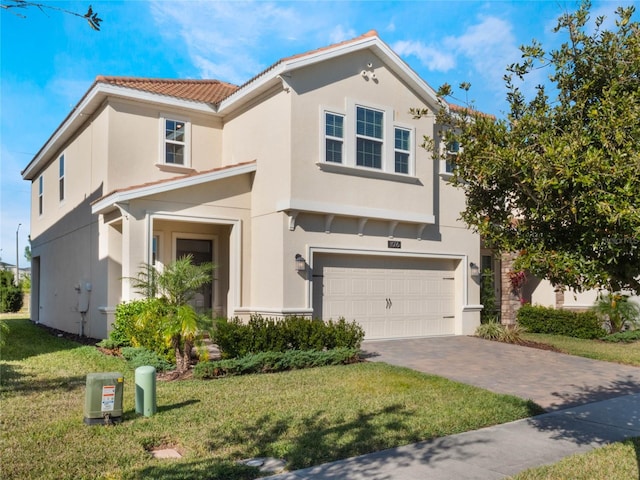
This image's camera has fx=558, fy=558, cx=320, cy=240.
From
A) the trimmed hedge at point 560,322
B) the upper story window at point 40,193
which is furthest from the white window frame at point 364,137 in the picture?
the upper story window at point 40,193

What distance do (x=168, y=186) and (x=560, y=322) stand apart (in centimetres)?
1286

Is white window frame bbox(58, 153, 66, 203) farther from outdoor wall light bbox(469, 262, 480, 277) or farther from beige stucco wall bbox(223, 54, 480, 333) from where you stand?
outdoor wall light bbox(469, 262, 480, 277)

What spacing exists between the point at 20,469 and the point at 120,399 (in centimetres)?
165

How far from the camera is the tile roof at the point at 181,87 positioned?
14731 mm

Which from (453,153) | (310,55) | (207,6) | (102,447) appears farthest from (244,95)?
(102,447)

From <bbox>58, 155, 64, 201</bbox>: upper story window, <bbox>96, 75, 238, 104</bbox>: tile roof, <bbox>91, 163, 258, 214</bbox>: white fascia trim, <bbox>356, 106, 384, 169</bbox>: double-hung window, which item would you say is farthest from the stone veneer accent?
<bbox>58, 155, 64, 201</bbox>: upper story window

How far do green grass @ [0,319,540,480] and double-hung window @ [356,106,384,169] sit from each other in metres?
6.05

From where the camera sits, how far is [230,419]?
23.8 feet

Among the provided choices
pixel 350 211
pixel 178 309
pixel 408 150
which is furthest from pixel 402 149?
pixel 178 309

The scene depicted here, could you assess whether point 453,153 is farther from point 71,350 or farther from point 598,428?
point 71,350

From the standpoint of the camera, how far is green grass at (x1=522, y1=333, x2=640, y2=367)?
1338 centimetres

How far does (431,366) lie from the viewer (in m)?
11.7

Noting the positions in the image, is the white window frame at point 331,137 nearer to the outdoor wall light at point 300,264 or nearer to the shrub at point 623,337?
the outdoor wall light at point 300,264

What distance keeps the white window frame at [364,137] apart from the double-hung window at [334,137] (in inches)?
2.5
